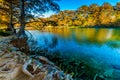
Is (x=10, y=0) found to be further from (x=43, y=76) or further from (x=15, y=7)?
(x=43, y=76)

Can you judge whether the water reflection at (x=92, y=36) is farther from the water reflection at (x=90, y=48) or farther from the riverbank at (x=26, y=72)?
the riverbank at (x=26, y=72)

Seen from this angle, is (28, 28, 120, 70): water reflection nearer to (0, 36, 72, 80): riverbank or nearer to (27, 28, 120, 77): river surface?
(27, 28, 120, 77): river surface

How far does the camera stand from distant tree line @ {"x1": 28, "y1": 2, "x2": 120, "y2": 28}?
5162cm

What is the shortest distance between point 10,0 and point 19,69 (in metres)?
10.4

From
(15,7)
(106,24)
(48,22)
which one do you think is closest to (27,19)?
(48,22)

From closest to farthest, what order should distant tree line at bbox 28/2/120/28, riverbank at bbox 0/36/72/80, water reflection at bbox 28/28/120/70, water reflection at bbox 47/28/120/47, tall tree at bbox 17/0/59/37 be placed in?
riverbank at bbox 0/36/72/80
water reflection at bbox 28/28/120/70
tall tree at bbox 17/0/59/37
water reflection at bbox 47/28/120/47
distant tree line at bbox 28/2/120/28

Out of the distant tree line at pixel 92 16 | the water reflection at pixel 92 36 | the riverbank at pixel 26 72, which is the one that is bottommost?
the water reflection at pixel 92 36

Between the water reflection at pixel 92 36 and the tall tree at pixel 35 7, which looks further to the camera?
the water reflection at pixel 92 36

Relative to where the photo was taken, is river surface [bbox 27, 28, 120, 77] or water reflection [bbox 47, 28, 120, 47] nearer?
river surface [bbox 27, 28, 120, 77]

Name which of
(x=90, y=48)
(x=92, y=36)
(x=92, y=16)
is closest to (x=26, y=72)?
(x=90, y=48)

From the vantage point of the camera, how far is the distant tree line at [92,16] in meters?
51.6

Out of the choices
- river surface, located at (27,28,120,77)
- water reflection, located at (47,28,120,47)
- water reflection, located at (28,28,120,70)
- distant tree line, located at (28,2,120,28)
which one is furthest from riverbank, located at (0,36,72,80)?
distant tree line, located at (28,2,120,28)

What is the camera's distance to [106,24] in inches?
2024

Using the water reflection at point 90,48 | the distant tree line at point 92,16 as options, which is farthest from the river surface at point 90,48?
the distant tree line at point 92,16
